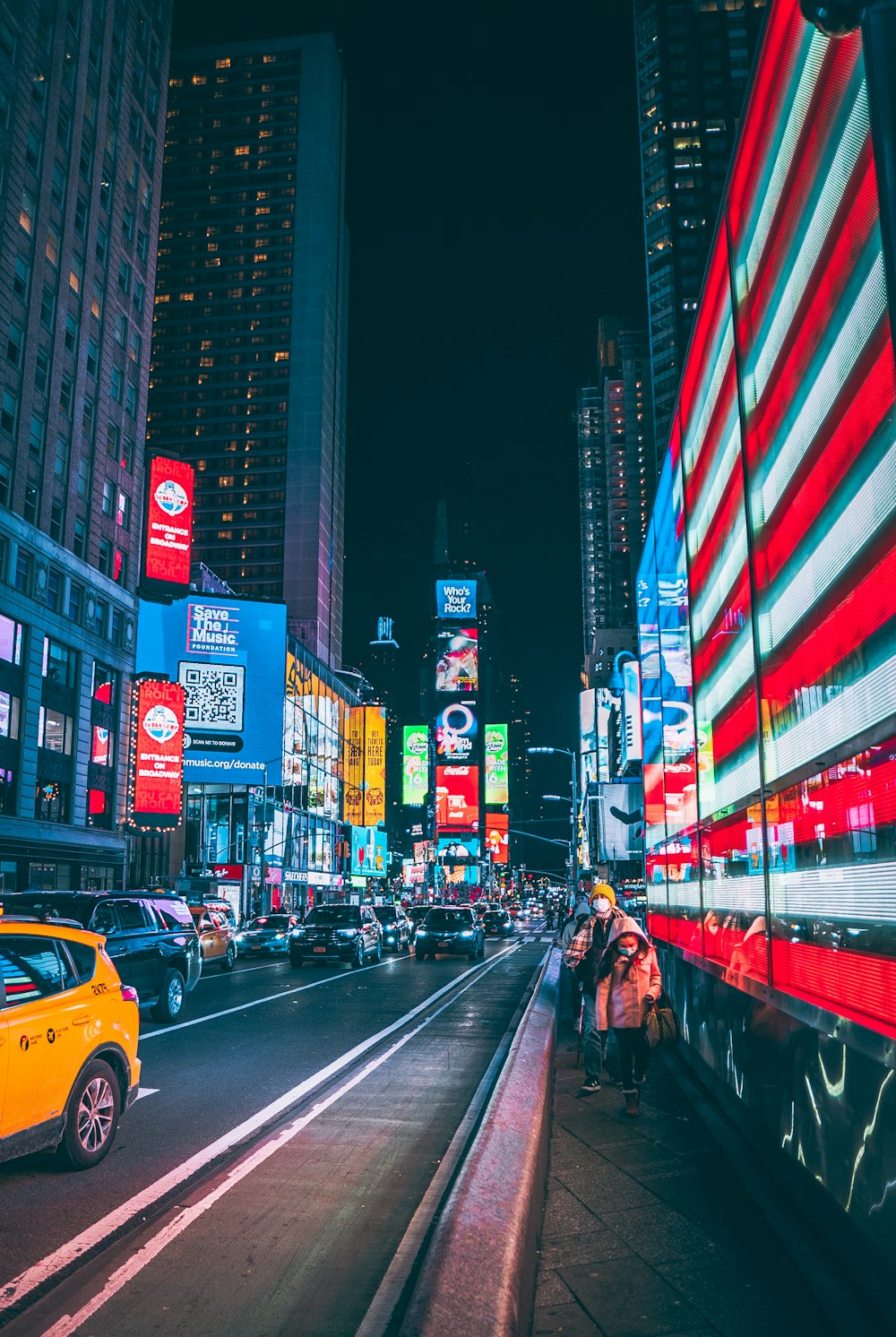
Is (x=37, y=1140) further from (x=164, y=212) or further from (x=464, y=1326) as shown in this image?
(x=164, y=212)

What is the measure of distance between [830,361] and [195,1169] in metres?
6.48

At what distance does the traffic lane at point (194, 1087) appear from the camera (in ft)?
20.2

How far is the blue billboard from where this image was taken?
71250mm

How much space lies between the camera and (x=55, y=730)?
45.2m

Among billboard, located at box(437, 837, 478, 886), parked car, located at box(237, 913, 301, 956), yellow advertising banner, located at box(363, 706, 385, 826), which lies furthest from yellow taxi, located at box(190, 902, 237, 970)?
billboard, located at box(437, 837, 478, 886)

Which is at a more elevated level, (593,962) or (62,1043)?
(593,962)

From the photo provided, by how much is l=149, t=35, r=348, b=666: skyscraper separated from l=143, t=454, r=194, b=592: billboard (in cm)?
8625

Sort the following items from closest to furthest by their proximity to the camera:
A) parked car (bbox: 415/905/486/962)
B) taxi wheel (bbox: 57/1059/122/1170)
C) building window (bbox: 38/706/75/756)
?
1. taxi wheel (bbox: 57/1059/122/1170)
2. parked car (bbox: 415/905/486/962)
3. building window (bbox: 38/706/75/756)

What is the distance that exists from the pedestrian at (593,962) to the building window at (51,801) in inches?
1448

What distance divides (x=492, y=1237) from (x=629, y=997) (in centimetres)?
412

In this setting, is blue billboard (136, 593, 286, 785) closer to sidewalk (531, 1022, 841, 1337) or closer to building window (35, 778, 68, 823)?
building window (35, 778, 68, 823)

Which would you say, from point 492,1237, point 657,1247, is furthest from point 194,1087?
point 492,1237

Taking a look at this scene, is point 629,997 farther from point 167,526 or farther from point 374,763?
point 374,763

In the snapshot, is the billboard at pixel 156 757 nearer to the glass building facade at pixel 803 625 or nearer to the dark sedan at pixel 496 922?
the dark sedan at pixel 496 922
